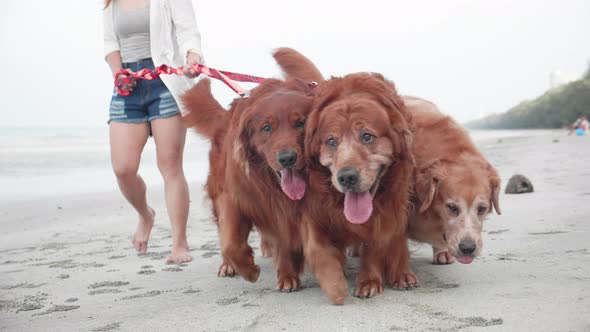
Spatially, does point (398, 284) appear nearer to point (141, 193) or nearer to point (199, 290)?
point (199, 290)

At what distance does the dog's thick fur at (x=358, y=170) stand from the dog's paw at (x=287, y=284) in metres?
0.30

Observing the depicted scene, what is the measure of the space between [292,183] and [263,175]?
233 mm

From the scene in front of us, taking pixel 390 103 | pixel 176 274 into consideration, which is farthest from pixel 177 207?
pixel 390 103

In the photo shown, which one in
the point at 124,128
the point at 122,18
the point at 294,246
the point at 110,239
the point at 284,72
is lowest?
the point at 110,239

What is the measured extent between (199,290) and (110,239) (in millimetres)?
2661

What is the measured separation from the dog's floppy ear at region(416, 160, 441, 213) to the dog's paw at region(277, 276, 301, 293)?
85 centimetres

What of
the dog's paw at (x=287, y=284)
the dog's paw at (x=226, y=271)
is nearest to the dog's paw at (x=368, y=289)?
the dog's paw at (x=287, y=284)

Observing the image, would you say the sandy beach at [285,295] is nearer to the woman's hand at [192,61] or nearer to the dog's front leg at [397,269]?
the dog's front leg at [397,269]

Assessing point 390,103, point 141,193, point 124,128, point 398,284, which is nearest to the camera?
point 390,103

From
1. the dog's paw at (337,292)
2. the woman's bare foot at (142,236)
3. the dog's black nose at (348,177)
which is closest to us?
the dog's black nose at (348,177)

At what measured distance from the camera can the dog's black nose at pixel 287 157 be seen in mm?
3148

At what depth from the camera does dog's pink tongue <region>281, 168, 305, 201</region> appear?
328 centimetres

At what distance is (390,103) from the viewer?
3250 millimetres

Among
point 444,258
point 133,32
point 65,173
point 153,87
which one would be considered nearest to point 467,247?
point 444,258
